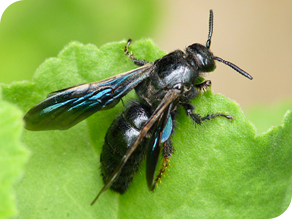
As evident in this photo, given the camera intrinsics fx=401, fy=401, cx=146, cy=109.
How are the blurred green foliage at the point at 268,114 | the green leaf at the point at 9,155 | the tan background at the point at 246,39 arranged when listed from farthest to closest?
the tan background at the point at 246,39 → the blurred green foliage at the point at 268,114 → the green leaf at the point at 9,155

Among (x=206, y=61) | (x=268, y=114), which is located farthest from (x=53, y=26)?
(x=268, y=114)

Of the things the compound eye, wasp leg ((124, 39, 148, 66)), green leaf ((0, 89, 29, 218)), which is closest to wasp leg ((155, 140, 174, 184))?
wasp leg ((124, 39, 148, 66))

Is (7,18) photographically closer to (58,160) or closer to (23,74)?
(23,74)

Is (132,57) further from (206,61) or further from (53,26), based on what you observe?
(53,26)

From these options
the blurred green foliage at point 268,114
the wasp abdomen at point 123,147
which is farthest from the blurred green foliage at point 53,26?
the wasp abdomen at point 123,147

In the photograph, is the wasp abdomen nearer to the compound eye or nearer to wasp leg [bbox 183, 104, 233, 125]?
wasp leg [bbox 183, 104, 233, 125]

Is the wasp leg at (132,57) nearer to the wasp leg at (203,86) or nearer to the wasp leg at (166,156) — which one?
the wasp leg at (203,86)

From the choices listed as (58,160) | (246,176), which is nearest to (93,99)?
(58,160)
